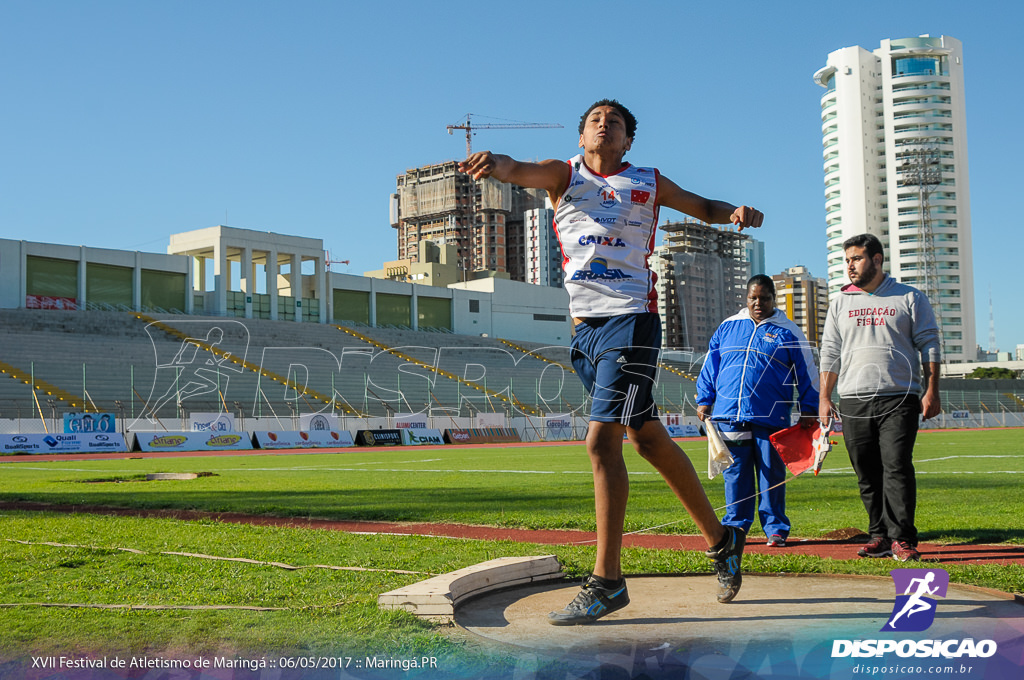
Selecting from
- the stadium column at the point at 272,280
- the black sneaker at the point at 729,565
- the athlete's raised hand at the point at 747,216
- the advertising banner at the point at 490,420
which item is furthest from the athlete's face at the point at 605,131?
the stadium column at the point at 272,280

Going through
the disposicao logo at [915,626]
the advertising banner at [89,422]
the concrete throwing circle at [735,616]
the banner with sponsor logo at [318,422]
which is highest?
the disposicao logo at [915,626]

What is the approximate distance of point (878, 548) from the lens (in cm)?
593

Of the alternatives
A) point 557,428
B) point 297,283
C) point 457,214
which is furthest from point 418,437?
point 457,214

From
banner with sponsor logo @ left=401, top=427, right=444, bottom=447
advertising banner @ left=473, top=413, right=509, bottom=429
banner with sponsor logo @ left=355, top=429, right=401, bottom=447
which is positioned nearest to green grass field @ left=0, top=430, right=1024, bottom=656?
banner with sponsor logo @ left=355, top=429, right=401, bottom=447

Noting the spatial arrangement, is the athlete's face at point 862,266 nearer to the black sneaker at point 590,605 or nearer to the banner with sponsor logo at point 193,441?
the black sneaker at point 590,605

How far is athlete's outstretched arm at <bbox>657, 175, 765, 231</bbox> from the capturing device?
14.6 feet

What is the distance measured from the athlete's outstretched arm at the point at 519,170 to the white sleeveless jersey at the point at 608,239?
82 mm

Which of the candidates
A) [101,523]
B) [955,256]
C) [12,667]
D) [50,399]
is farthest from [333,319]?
[955,256]

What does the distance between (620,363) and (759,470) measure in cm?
322

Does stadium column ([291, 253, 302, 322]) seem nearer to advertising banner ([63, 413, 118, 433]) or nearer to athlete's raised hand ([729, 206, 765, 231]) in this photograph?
advertising banner ([63, 413, 118, 433])

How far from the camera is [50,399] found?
35.9 metres

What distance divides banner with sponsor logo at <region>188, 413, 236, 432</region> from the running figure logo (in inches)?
1236

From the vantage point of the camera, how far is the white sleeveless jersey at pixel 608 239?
4.29 meters

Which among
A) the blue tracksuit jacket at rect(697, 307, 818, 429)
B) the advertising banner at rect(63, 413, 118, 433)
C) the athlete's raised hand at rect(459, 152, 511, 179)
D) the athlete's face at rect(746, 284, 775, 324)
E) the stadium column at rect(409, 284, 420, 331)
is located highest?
the stadium column at rect(409, 284, 420, 331)
